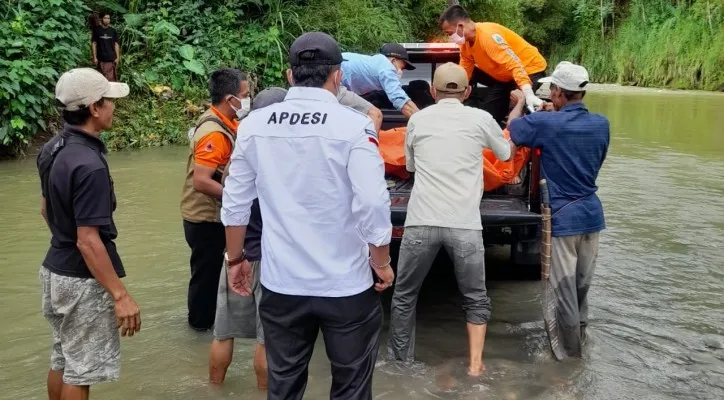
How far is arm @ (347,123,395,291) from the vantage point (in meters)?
2.63

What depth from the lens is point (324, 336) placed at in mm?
2854

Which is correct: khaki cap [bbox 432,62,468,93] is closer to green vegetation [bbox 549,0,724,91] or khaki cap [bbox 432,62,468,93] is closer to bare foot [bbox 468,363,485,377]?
bare foot [bbox 468,363,485,377]

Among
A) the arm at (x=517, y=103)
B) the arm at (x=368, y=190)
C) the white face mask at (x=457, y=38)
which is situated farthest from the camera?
the white face mask at (x=457, y=38)

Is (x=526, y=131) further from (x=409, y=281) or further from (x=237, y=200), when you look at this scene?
(x=237, y=200)

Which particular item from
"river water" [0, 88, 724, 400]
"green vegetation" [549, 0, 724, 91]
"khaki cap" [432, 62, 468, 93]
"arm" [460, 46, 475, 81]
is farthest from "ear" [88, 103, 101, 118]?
"green vegetation" [549, 0, 724, 91]

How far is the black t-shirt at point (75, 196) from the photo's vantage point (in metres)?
2.96

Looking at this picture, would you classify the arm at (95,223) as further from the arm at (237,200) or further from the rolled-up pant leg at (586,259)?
the rolled-up pant leg at (586,259)

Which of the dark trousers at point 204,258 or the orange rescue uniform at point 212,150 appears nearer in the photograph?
the orange rescue uniform at point 212,150

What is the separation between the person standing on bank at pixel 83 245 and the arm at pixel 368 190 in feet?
3.58

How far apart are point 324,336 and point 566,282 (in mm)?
Result: 2091

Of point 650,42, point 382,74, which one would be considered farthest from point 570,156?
point 650,42

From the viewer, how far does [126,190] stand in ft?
31.1

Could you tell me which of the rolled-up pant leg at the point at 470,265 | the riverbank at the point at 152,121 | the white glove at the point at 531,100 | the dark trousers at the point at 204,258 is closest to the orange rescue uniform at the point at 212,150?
the dark trousers at the point at 204,258

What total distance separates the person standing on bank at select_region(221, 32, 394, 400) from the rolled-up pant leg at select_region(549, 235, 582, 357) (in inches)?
74.6
